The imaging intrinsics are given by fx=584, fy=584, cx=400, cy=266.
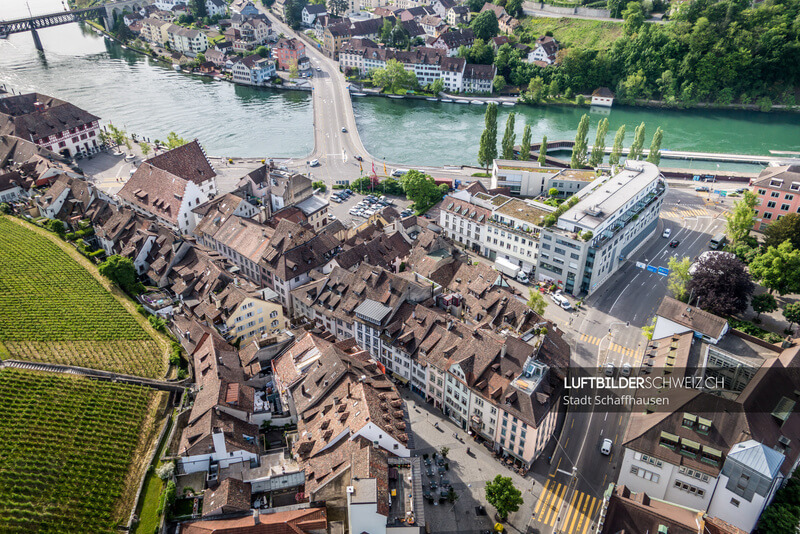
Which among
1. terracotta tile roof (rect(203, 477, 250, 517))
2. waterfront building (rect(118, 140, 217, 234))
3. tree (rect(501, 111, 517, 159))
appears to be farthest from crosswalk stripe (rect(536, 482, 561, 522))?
tree (rect(501, 111, 517, 159))

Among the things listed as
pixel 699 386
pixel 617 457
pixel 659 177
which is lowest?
pixel 617 457

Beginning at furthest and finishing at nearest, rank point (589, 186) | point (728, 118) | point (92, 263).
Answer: point (728, 118) < point (589, 186) < point (92, 263)

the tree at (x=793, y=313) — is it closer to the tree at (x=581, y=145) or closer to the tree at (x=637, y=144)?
the tree at (x=637, y=144)

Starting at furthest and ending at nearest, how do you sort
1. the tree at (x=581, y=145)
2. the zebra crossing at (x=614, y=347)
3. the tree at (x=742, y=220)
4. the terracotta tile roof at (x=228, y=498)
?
the tree at (x=581, y=145), the tree at (x=742, y=220), the zebra crossing at (x=614, y=347), the terracotta tile roof at (x=228, y=498)

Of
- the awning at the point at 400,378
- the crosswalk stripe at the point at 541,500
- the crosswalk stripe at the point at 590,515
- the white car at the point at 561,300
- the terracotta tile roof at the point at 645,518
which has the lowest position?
the crosswalk stripe at the point at 590,515

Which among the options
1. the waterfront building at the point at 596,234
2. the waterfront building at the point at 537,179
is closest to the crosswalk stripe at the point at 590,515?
the waterfront building at the point at 596,234

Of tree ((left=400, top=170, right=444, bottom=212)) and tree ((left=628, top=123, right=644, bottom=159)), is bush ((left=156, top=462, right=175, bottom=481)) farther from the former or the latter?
tree ((left=628, top=123, right=644, bottom=159))

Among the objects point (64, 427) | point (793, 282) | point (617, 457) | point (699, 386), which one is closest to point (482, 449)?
point (617, 457)

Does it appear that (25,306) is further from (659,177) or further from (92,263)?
(659,177)
